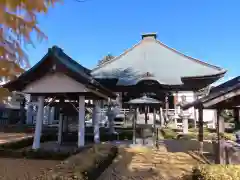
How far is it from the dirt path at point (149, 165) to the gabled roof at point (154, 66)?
14.6 ft

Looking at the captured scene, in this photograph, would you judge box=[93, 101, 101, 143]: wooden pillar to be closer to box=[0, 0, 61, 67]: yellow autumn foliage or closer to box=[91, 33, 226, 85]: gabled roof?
box=[91, 33, 226, 85]: gabled roof

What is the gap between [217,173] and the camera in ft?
18.0

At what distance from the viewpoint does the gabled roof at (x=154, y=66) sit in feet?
46.4

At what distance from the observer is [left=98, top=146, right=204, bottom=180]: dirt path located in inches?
281

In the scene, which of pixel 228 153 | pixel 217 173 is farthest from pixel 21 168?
pixel 228 153

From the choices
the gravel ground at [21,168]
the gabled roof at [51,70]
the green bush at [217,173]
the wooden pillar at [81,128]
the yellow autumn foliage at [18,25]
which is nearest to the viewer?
the yellow autumn foliage at [18,25]

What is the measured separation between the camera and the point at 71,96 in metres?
12.4

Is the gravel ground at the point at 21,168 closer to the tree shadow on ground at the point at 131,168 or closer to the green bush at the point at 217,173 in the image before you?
the tree shadow on ground at the point at 131,168

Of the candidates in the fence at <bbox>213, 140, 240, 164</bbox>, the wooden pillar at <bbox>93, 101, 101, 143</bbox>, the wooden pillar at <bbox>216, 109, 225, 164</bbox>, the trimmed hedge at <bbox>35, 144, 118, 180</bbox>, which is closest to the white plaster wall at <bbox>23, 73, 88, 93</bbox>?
the wooden pillar at <bbox>93, 101, 101, 143</bbox>

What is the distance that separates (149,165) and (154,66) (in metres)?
8.42

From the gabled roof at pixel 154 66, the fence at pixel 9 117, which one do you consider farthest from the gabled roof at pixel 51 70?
the fence at pixel 9 117

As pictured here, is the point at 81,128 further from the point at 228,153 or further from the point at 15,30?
the point at 15,30

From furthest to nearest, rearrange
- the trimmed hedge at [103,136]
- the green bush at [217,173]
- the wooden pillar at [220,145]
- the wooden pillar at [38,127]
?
the trimmed hedge at [103,136] → the wooden pillar at [38,127] → the wooden pillar at [220,145] → the green bush at [217,173]

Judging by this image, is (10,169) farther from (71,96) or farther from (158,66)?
(158,66)
